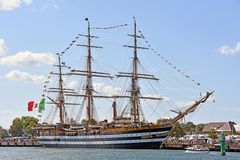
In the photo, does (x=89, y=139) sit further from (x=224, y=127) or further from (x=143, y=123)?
(x=224, y=127)

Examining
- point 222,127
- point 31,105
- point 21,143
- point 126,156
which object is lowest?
point 126,156

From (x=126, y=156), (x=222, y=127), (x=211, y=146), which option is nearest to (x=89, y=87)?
(x=211, y=146)

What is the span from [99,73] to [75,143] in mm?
16949

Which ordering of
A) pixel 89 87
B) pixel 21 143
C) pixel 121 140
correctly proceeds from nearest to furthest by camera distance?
pixel 121 140, pixel 89 87, pixel 21 143

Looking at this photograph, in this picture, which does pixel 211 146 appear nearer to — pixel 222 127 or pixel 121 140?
pixel 121 140

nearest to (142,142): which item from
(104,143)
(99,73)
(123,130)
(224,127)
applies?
(123,130)

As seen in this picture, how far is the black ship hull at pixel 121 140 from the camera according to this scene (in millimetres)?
94750

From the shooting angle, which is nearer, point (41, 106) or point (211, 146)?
point (211, 146)

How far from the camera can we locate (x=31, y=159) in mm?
67812

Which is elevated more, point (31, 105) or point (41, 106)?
point (31, 105)

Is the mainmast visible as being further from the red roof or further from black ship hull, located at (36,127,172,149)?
the red roof

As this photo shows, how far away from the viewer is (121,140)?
329ft

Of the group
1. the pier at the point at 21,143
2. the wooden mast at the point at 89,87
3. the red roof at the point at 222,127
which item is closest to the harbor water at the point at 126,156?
the wooden mast at the point at 89,87

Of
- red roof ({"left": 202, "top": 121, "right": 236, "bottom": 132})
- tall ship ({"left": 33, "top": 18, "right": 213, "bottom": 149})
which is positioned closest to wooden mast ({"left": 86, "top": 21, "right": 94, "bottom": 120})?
tall ship ({"left": 33, "top": 18, "right": 213, "bottom": 149})
